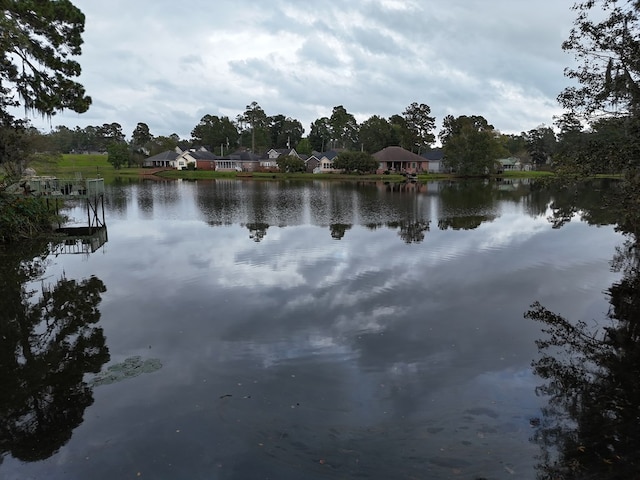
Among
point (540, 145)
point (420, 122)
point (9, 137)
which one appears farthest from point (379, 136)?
point (9, 137)

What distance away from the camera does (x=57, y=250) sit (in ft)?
63.3

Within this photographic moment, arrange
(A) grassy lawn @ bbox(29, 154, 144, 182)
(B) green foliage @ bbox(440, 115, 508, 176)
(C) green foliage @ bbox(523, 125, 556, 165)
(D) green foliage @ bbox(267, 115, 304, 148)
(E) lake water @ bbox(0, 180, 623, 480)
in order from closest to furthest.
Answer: (E) lake water @ bbox(0, 180, 623, 480) < (A) grassy lawn @ bbox(29, 154, 144, 182) < (B) green foliage @ bbox(440, 115, 508, 176) < (C) green foliage @ bbox(523, 125, 556, 165) < (D) green foliage @ bbox(267, 115, 304, 148)

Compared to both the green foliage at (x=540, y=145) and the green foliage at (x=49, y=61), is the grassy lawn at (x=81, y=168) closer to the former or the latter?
the green foliage at (x=49, y=61)

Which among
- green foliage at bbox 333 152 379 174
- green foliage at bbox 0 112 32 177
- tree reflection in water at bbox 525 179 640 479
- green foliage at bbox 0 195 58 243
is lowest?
tree reflection in water at bbox 525 179 640 479

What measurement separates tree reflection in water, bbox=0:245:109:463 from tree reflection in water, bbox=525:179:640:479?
7162 millimetres

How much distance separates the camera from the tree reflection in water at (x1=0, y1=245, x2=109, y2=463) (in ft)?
21.7

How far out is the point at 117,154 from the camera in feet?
319

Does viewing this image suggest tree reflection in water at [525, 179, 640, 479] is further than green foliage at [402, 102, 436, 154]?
No

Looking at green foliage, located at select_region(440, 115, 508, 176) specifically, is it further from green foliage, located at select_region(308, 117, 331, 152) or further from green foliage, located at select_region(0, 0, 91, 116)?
green foliage, located at select_region(0, 0, 91, 116)

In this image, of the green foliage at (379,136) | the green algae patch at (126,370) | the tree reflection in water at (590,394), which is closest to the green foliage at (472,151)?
the green foliage at (379,136)

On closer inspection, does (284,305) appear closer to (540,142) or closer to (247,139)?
(540,142)

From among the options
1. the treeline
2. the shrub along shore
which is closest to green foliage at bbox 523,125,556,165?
the treeline

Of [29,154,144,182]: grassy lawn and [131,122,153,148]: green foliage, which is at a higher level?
[131,122,153,148]: green foliage

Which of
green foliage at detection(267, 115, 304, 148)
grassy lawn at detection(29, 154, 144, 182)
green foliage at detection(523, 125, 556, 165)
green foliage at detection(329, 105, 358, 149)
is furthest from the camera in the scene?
green foliage at detection(267, 115, 304, 148)
